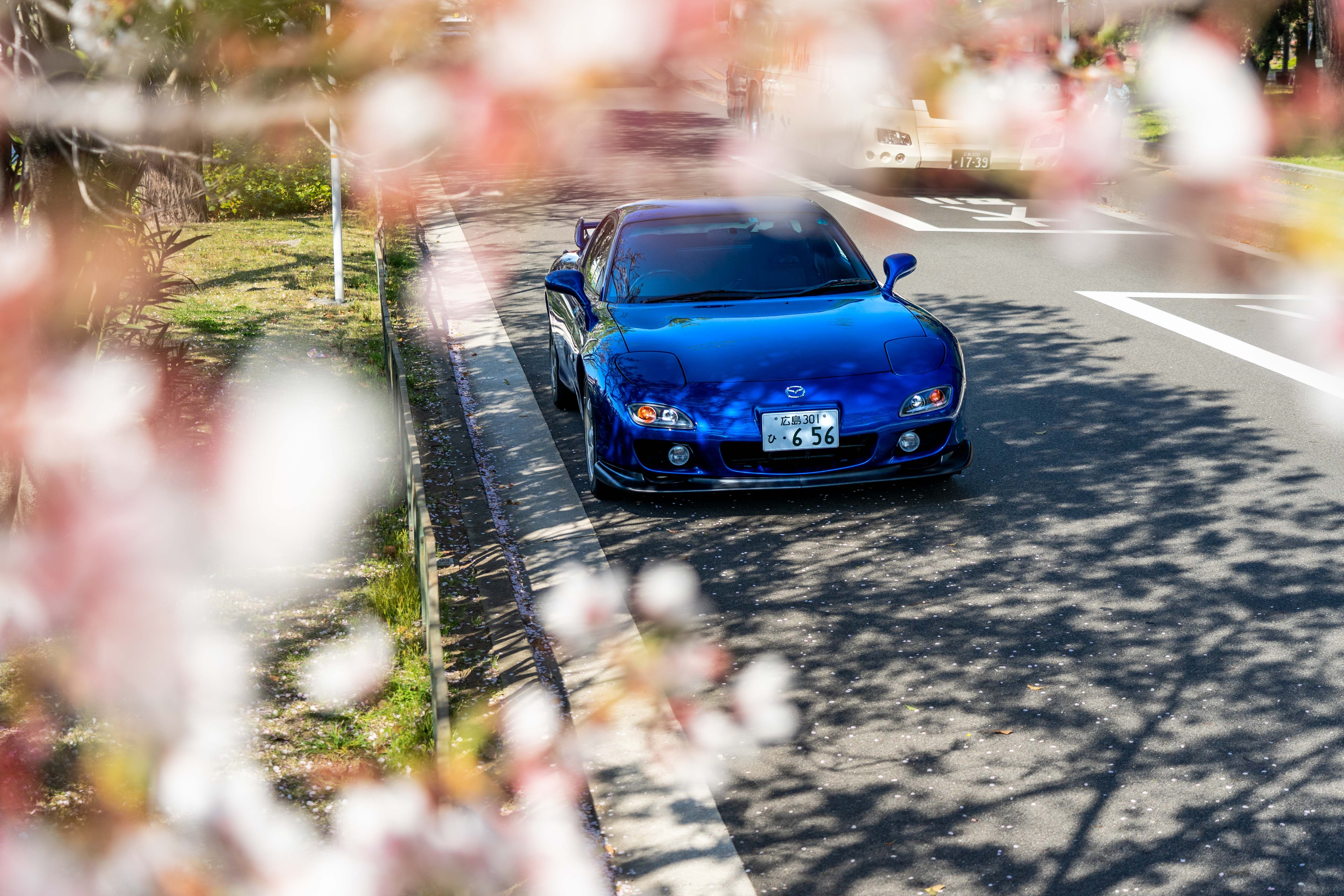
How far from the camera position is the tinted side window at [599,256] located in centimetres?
Result: 784

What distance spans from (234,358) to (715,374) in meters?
5.01

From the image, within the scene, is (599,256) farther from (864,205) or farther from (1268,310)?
(864,205)

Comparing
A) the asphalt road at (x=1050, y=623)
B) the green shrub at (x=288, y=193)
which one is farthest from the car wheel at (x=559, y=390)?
the green shrub at (x=288, y=193)

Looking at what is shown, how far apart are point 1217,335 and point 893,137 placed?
942cm

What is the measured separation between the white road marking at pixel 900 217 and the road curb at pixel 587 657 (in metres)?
5.26

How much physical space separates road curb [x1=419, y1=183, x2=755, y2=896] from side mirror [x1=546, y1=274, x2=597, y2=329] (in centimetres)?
83

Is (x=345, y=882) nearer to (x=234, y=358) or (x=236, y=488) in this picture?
(x=236, y=488)

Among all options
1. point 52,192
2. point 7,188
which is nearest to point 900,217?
point 52,192

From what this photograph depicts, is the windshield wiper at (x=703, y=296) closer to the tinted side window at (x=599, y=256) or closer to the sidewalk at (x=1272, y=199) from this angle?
the tinted side window at (x=599, y=256)

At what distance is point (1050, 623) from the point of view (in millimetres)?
5309

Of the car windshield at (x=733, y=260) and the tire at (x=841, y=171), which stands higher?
the tire at (x=841, y=171)

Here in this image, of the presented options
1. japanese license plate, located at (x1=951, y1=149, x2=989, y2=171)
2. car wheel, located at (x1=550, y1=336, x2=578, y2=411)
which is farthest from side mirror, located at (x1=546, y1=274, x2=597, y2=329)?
japanese license plate, located at (x1=951, y1=149, x2=989, y2=171)

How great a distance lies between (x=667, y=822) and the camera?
399 centimetres

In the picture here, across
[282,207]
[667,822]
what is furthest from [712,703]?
[282,207]
